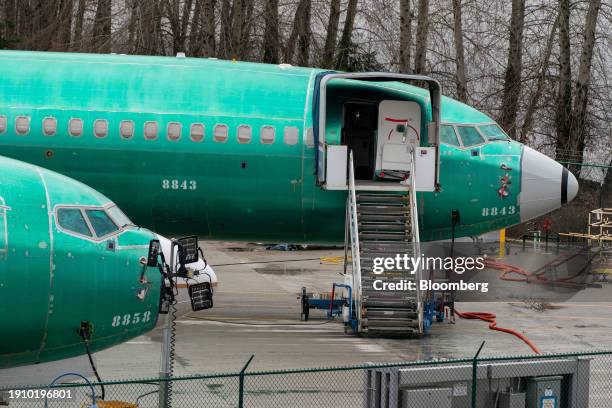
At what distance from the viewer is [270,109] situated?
84.1ft

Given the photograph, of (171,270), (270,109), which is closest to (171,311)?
(171,270)

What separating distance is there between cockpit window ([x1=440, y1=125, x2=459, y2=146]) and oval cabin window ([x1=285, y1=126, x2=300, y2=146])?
137 inches

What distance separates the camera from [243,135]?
2534cm

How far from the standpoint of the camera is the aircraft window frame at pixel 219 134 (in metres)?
25.2

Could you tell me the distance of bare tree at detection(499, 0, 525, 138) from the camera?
161ft

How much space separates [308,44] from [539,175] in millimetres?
21468

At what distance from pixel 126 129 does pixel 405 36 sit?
2200 centimetres

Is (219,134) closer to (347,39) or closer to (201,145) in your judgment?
(201,145)

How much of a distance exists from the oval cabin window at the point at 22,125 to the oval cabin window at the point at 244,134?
464cm

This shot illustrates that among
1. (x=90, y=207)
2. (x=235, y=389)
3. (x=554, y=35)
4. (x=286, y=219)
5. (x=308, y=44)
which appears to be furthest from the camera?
(x=554, y=35)

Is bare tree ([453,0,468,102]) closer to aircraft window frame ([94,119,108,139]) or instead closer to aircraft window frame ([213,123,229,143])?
aircraft window frame ([213,123,229,143])

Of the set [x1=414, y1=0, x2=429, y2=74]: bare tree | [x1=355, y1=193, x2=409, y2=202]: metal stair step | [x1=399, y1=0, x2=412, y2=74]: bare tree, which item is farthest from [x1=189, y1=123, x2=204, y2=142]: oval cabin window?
[x1=414, y1=0, x2=429, y2=74]: bare tree

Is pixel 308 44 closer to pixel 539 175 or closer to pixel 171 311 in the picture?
pixel 539 175

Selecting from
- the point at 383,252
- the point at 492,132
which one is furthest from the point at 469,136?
the point at 383,252
